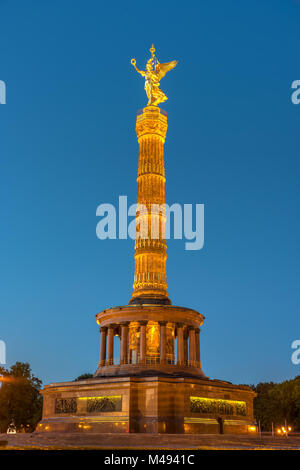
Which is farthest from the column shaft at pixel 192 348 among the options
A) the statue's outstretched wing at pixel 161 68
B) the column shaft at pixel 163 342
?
the statue's outstretched wing at pixel 161 68

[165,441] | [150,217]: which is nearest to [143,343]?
[150,217]

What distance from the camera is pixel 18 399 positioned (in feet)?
180

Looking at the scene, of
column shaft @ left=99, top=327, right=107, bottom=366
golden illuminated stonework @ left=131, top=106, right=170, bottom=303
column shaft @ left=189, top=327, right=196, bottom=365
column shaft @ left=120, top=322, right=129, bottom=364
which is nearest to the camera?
column shaft @ left=120, top=322, right=129, bottom=364

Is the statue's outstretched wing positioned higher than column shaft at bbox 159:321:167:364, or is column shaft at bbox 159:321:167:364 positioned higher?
the statue's outstretched wing

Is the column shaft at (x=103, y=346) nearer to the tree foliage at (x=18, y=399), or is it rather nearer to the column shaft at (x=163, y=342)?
the column shaft at (x=163, y=342)

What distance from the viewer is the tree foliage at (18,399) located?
180 ft

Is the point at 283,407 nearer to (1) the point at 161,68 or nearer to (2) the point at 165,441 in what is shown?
(2) the point at 165,441

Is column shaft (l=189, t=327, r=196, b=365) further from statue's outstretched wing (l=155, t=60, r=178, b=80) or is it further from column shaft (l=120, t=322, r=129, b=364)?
statue's outstretched wing (l=155, t=60, r=178, b=80)

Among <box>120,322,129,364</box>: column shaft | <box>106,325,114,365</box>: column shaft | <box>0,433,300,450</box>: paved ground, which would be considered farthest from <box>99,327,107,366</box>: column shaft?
<box>0,433,300,450</box>: paved ground

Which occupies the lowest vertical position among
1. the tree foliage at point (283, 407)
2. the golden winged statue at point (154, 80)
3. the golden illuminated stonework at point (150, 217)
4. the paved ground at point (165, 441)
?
the paved ground at point (165, 441)

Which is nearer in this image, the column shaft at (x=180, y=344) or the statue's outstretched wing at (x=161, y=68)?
the column shaft at (x=180, y=344)

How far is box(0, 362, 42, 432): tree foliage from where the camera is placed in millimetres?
54719
